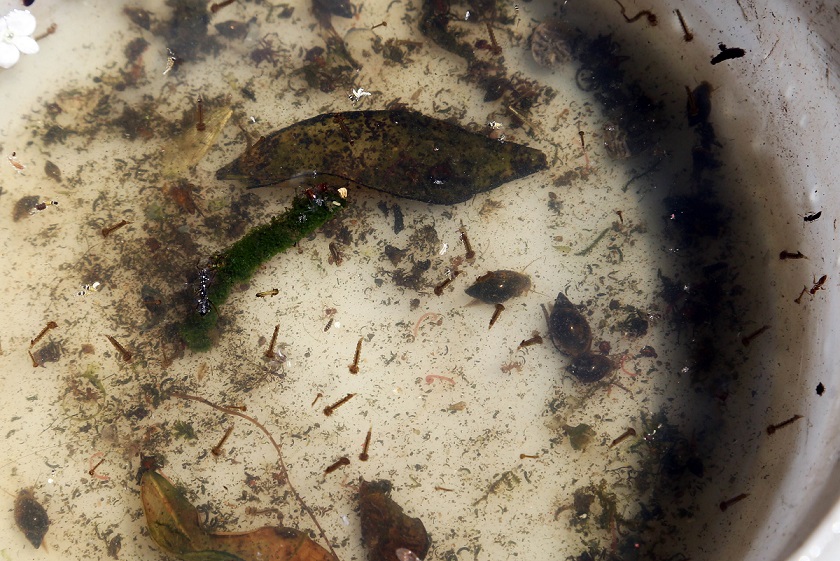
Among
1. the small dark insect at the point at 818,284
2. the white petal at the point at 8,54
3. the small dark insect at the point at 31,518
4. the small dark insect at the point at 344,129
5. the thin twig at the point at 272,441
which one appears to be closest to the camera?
the small dark insect at the point at 818,284

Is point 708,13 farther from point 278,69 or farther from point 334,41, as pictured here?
point 278,69

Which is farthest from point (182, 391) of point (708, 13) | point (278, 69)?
point (708, 13)

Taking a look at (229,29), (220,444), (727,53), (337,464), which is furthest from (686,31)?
(220,444)

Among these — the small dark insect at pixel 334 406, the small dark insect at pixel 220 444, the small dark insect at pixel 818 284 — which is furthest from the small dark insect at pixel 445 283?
the small dark insect at pixel 818 284

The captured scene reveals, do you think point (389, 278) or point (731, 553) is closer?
point (731, 553)

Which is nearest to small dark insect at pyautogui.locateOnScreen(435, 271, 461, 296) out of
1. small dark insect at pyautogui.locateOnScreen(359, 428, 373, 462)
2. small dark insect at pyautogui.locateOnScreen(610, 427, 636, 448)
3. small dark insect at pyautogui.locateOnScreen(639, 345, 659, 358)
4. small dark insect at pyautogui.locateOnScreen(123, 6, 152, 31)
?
small dark insect at pyautogui.locateOnScreen(359, 428, 373, 462)

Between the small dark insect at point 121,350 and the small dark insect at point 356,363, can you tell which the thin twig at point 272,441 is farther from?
the small dark insect at point 356,363
